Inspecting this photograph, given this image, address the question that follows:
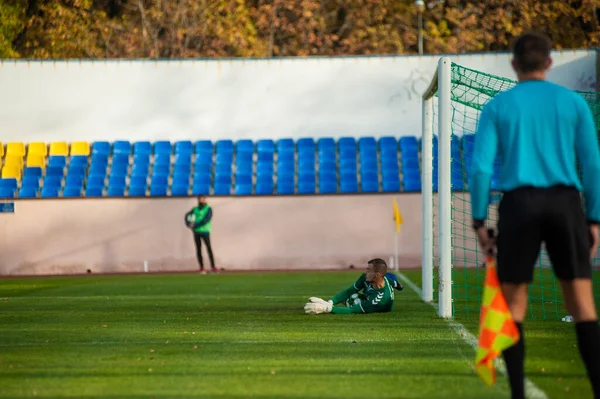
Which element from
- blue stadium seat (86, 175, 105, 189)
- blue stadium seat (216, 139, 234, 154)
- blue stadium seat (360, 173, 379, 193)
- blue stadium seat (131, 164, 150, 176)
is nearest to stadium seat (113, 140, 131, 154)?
blue stadium seat (131, 164, 150, 176)

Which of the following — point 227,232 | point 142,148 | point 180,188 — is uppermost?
point 142,148

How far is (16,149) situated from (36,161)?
0.72m

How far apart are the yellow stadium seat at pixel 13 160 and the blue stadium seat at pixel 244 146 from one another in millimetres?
5567

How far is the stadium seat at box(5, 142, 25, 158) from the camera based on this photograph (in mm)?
29281

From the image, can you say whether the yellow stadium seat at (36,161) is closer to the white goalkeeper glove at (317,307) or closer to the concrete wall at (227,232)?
the concrete wall at (227,232)

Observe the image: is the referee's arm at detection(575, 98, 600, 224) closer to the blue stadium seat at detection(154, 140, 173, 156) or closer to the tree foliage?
the blue stadium seat at detection(154, 140, 173, 156)

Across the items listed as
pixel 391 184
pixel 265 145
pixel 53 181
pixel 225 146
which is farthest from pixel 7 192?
pixel 391 184

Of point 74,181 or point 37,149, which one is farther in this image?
point 37,149

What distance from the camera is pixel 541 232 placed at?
5754 mm

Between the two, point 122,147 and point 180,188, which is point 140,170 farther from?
point 180,188

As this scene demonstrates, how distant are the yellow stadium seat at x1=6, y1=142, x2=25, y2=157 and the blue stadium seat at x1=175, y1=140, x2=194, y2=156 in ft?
13.2

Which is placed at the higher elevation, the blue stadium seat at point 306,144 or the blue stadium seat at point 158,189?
the blue stadium seat at point 306,144

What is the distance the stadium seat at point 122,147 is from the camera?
29.3 m

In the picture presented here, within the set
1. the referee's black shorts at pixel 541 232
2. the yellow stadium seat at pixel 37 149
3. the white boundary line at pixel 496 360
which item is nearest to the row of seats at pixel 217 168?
the yellow stadium seat at pixel 37 149
